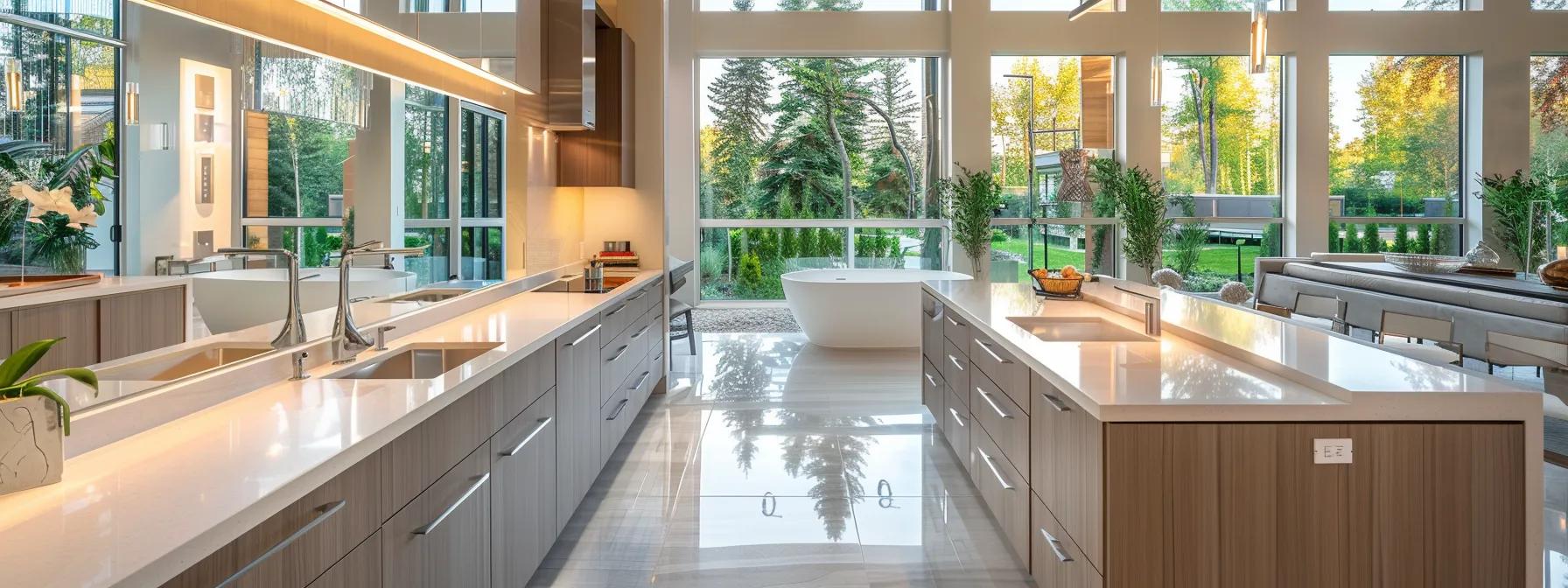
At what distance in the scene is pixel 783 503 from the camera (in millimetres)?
3654

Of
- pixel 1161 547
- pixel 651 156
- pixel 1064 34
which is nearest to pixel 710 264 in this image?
pixel 651 156

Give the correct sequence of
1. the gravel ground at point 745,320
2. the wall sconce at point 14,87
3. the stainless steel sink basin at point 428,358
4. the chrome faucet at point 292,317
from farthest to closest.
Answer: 1. the gravel ground at point 745,320
2. the stainless steel sink basin at point 428,358
3. the chrome faucet at point 292,317
4. the wall sconce at point 14,87

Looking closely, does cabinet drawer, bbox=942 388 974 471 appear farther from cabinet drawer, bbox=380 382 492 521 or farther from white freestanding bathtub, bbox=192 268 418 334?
white freestanding bathtub, bbox=192 268 418 334

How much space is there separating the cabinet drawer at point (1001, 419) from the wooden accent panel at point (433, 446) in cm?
151

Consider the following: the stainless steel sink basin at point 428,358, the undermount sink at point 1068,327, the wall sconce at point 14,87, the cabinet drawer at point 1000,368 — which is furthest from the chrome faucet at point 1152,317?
the wall sconce at point 14,87

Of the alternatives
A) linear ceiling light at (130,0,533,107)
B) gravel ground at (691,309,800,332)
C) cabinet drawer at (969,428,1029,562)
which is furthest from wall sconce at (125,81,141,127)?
gravel ground at (691,309,800,332)

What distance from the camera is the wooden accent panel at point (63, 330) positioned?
4.43 ft

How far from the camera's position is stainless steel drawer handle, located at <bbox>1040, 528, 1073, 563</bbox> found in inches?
88.3

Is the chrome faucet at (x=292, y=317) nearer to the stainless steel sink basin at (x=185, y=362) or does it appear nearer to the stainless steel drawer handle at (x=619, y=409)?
the stainless steel sink basin at (x=185, y=362)

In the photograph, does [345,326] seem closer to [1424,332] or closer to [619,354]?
[619,354]

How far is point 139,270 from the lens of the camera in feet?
5.33

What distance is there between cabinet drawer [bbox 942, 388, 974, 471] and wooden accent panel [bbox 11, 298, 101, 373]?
282 centimetres

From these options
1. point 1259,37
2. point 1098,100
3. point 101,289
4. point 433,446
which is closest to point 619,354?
point 433,446

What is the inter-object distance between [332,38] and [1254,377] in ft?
Answer: 8.52
